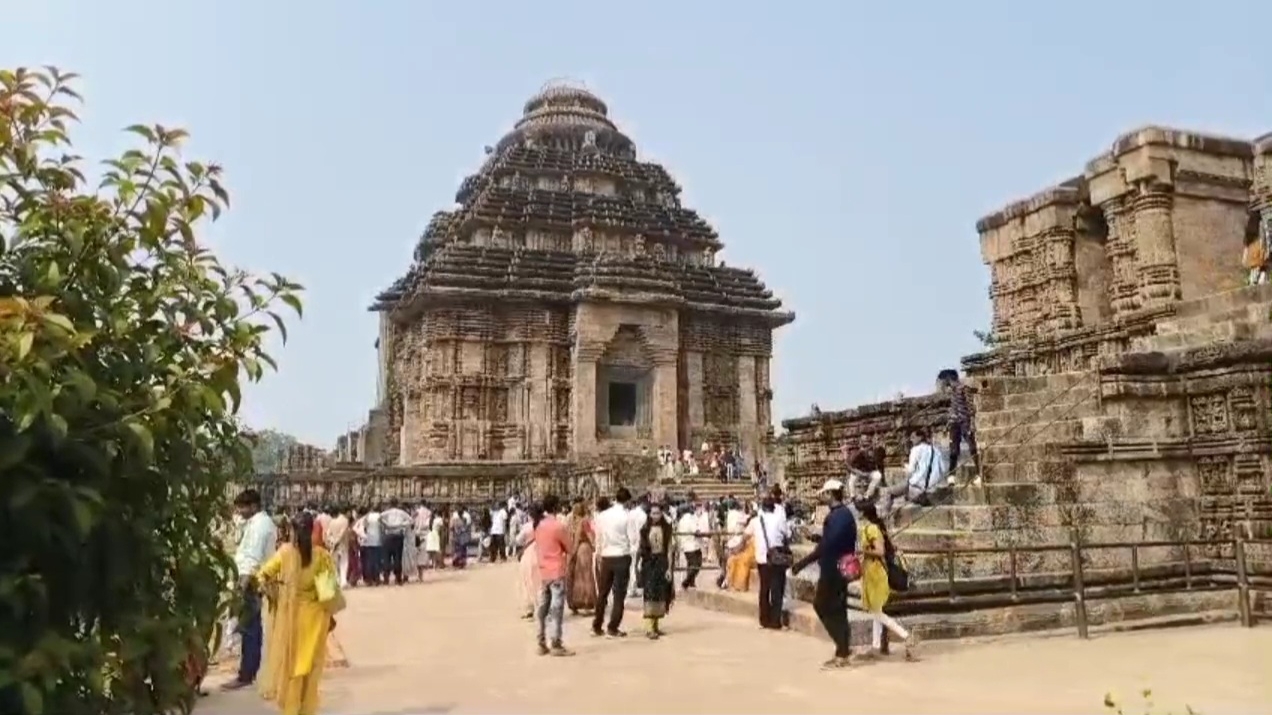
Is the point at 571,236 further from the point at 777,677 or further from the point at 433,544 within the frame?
the point at 777,677

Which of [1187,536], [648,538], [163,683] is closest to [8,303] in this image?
[163,683]

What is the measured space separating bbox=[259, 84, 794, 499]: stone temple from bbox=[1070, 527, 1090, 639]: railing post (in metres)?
20.0

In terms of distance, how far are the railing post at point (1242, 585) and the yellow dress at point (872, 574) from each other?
2981mm

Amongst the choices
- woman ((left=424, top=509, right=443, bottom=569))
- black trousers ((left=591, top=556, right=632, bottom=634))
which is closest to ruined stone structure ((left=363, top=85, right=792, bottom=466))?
woman ((left=424, top=509, right=443, bottom=569))

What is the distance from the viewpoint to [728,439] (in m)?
35.1

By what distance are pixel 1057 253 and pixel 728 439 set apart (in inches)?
817

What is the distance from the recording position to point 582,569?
39.1ft

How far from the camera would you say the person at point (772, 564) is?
32.1ft

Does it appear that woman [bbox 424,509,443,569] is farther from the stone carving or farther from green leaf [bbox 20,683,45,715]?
green leaf [bbox 20,683,45,715]

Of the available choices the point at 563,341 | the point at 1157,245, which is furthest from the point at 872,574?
the point at 563,341

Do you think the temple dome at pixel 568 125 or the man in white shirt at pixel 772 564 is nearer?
the man in white shirt at pixel 772 564

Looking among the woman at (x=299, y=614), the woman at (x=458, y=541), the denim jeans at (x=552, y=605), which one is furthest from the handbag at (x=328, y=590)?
the woman at (x=458, y=541)

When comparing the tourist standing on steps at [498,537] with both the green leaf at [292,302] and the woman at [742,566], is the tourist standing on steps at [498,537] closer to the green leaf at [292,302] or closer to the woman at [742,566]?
the woman at [742,566]

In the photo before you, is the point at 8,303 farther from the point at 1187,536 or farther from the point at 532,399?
the point at 532,399
